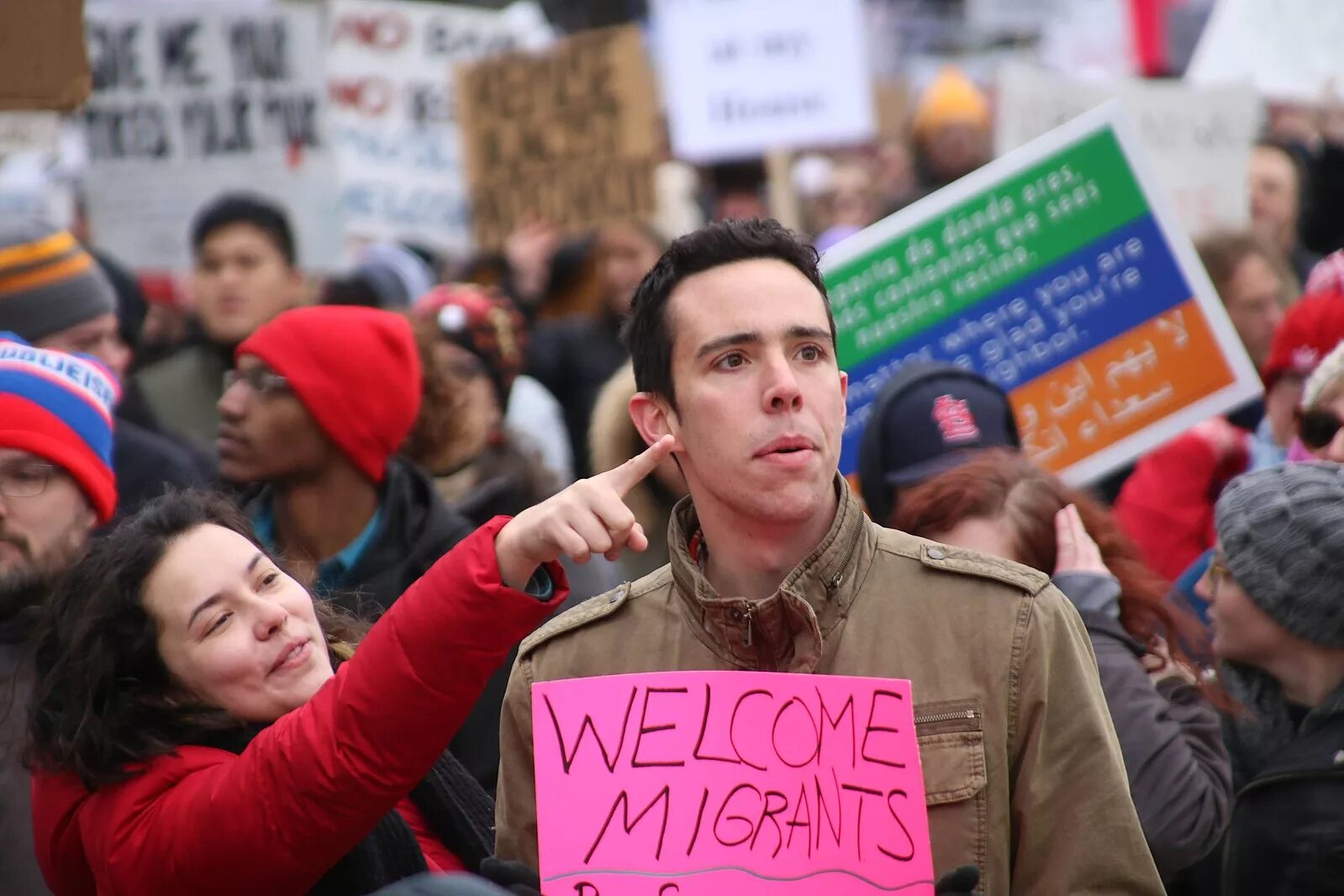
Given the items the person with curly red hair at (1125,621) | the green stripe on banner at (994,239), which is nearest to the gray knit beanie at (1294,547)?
the person with curly red hair at (1125,621)

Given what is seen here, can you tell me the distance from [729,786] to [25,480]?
6.90 feet

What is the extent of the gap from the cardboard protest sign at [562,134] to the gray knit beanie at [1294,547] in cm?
501

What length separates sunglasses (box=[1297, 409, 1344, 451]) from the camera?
387 centimetres

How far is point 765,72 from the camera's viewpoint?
826 centimetres

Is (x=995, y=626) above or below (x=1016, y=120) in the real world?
below

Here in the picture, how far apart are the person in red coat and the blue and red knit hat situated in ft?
3.00

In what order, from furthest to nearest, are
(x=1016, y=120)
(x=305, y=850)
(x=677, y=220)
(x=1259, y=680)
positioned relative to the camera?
(x=677, y=220)
(x=1016, y=120)
(x=1259, y=680)
(x=305, y=850)

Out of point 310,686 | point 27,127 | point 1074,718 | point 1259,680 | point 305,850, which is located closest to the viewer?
point 1074,718

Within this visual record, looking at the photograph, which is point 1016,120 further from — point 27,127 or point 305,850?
point 305,850

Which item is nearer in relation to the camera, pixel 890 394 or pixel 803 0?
pixel 890 394

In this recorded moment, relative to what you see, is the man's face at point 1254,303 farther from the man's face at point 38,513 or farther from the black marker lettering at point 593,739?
the black marker lettering at point 593,739

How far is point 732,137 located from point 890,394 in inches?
183

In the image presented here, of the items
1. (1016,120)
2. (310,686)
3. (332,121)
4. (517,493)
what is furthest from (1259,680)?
(332,121)

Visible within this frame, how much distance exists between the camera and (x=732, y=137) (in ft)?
27.1
